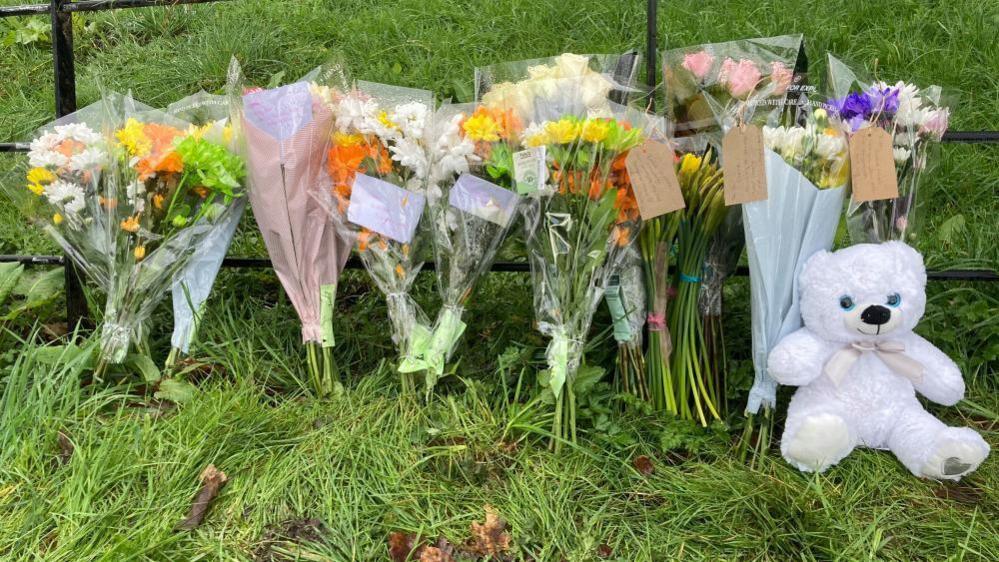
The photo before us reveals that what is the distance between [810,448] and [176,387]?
4.96 feet

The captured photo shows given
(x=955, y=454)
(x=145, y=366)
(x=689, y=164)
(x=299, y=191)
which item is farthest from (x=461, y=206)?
(x=955, y=454)

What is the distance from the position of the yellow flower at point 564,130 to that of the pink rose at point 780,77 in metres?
0.48

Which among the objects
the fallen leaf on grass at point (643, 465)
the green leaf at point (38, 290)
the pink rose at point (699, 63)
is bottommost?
the green leaf at point (38, 290)

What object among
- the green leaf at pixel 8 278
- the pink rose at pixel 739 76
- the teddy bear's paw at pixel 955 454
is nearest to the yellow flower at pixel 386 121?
the pink rose at pixel 739 76

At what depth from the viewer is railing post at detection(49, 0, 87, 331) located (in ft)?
8.11

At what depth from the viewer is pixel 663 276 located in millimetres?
2131

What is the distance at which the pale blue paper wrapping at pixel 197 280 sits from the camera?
2334 mm

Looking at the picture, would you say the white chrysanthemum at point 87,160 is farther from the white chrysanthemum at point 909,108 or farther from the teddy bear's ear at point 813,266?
the white chrysanthemum at point 909,108

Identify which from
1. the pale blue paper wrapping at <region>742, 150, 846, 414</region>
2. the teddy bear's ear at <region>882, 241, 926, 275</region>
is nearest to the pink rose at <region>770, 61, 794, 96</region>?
the pale blue paper wrapping at <region>742, 150, 846, 414</region>

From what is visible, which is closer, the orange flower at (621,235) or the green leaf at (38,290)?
the orange flower at (621,235)

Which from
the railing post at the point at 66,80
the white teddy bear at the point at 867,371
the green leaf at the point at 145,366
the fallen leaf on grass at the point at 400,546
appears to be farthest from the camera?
the railing post at the point at 66,80

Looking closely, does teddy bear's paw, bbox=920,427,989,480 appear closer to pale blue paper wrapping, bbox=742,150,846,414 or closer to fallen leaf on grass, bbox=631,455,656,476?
pale blue paper wrapping, bbox=742,150,846,414

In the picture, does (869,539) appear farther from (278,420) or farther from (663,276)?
(278,420)

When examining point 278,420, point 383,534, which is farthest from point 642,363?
point 278,420
